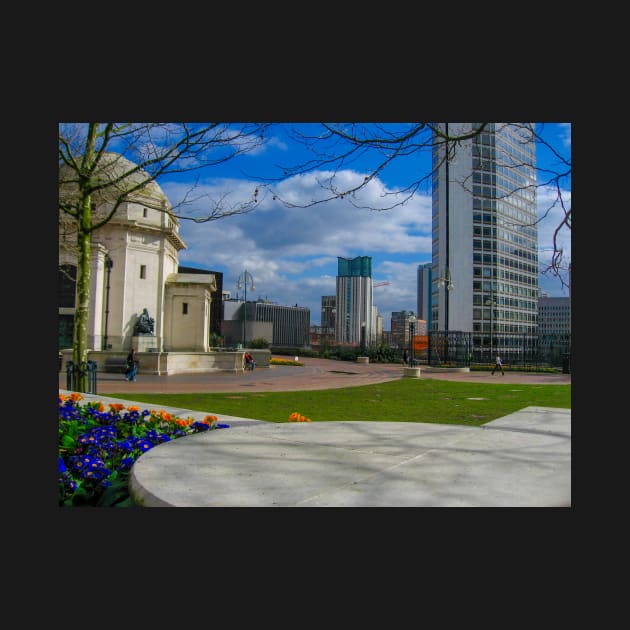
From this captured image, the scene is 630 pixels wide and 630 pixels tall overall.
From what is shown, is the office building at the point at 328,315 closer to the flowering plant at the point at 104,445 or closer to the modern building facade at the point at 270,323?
the modern building facade at the point at 270,323

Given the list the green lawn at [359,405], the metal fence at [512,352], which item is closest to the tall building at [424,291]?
the metal fence at [512,352]

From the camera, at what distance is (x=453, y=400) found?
587 inches

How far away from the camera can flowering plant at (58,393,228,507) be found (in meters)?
4.62

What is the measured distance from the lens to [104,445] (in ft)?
18.8

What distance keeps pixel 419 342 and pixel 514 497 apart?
134 ft

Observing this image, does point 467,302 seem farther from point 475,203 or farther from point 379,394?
point 379,394

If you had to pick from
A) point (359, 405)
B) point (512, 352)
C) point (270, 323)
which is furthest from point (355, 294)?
point (359, 405)

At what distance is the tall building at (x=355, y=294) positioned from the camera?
197 ft

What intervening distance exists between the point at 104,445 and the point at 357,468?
2940 mm

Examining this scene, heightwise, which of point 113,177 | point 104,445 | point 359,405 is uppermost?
point 113,177

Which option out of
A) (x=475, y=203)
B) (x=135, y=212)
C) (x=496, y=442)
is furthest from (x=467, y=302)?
(x=496, y=442)

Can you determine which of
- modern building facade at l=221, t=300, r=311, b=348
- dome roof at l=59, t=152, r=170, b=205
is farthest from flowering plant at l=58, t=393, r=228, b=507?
modern building facade at l=221, t=300, r=311, b=348

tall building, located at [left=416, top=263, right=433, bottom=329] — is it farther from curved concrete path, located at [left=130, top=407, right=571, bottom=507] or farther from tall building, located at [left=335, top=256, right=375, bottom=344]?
curved concrete path, located at [left=130, top=407, right=571, bottom=507]

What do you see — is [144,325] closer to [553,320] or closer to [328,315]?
[553,320]
